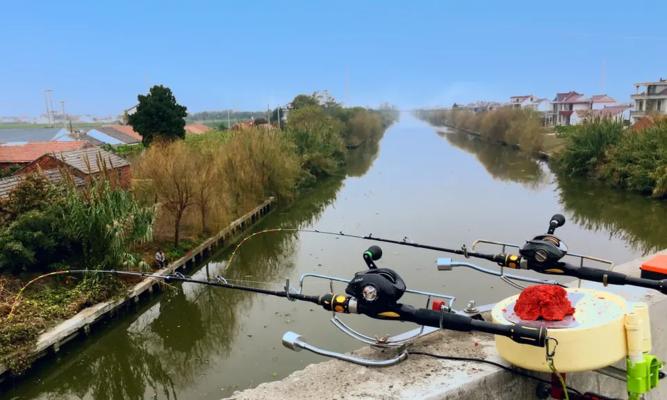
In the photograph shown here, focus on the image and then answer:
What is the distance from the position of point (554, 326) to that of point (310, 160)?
2791cm

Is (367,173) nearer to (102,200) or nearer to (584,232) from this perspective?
(584,232)

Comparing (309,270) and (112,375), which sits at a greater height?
(309,270)

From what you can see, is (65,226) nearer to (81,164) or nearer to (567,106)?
(81,164)

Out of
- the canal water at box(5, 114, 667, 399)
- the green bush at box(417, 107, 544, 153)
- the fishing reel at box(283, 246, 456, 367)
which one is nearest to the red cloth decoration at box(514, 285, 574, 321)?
the fishing reel at box(283, 246, 456, 367)

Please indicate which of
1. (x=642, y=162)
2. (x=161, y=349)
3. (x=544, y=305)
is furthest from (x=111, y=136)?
(x=544, y=305)

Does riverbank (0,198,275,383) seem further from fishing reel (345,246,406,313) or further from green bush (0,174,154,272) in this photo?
fishing reel (345,246,406,313)

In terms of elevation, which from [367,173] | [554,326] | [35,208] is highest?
[554,326]

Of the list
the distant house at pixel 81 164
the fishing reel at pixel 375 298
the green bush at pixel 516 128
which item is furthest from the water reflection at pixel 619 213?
the green bush at pixel 516 128

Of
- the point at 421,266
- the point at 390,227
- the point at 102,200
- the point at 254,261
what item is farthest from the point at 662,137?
the point at 102,200

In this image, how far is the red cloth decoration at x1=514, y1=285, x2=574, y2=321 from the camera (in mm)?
2209

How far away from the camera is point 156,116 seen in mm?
28797

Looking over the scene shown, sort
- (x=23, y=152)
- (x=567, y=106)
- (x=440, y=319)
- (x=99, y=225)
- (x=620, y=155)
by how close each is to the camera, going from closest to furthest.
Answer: (x=440, y=319), (x=99, y=225), (x=23, y=152), (x=620, y=155), (x=567, y=106)

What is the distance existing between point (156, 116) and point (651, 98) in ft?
138

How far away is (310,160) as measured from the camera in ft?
97.8
